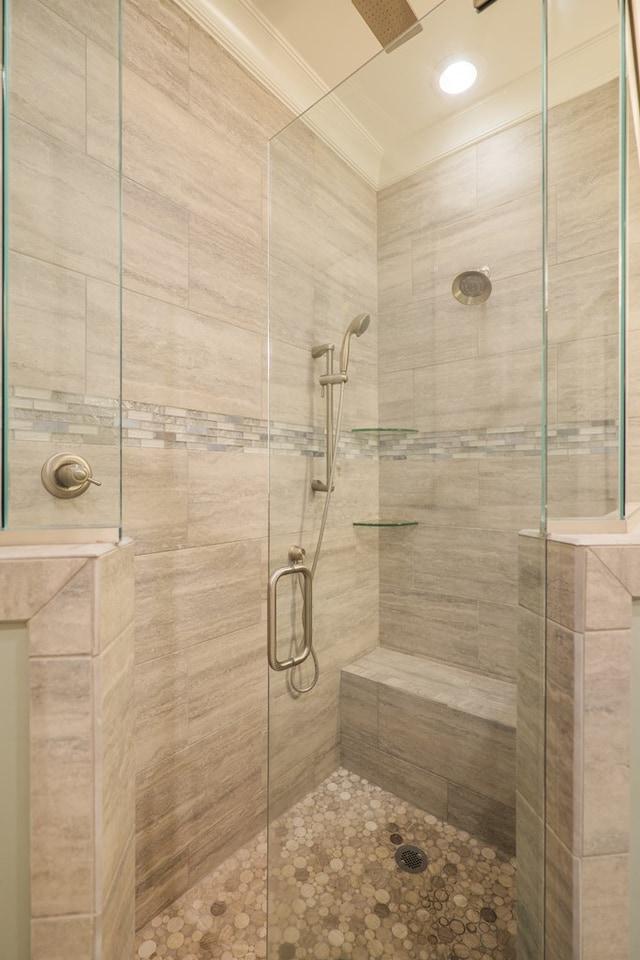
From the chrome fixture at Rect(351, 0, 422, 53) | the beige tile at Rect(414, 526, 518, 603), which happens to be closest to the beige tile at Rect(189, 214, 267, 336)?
the chrome fixture at Rect(351, 0, 422, 53)

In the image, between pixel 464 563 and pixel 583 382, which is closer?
pixel 583 382

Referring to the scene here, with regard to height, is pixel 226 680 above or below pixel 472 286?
below

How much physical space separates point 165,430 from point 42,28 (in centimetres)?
82

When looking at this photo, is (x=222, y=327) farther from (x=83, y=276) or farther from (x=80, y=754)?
(x=80, y=754)

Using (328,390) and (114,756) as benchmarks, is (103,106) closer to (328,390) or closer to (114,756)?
(328,390)

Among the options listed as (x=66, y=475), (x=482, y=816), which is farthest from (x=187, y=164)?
(x=482, y=816)

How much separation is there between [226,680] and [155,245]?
4.23 feet

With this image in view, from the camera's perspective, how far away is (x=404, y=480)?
51.5 inches

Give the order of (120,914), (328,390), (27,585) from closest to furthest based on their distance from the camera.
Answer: (27,585)
(120,914)
(328,390)

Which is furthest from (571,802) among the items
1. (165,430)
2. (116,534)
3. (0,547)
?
(165,430)

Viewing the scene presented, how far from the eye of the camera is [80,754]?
0.64m

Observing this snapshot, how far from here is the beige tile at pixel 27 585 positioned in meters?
0.62

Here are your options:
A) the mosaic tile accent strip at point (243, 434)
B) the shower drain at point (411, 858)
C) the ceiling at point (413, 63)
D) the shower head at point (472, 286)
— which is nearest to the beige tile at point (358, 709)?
the shower drain at point (411, 858)

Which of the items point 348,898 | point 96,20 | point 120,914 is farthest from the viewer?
point 348,898
